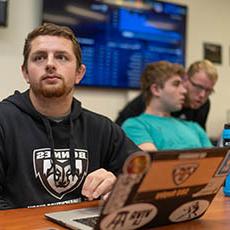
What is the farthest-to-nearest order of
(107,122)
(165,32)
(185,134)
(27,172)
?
(165,32) < (185,134) < (107,122) < (27,172)

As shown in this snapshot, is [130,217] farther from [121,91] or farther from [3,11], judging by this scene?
[121,91]

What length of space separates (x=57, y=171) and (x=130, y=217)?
25.1 inches

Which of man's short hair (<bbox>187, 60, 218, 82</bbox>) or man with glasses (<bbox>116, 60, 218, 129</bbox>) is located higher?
man's short hair (<bbox>187, 60, 218, 82</bbox>)

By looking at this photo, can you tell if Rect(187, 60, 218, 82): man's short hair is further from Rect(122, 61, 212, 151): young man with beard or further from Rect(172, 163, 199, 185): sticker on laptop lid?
Rect(172, 163, 199, 185): sticker on laptop lid

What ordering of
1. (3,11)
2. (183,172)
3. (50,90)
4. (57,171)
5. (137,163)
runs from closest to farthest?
(137,163) < (183,172) < (57,171) < (50,90) < (3,11)

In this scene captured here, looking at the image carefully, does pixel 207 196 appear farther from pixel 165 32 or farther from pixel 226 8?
pixel 226 8

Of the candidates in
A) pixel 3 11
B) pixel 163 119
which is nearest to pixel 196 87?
pixel 163 119

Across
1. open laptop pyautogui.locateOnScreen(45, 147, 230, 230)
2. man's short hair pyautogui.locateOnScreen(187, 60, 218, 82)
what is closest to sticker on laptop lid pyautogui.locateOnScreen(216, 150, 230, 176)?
open laptop pyautogui.locateOnScreen(45, 147, 230, 230)

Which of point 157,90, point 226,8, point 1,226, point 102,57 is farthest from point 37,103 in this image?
point 226,8

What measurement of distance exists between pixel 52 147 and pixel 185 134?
54.1 inches

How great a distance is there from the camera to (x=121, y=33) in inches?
132

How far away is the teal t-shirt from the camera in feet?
8.40

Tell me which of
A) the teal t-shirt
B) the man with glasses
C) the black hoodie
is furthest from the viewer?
the man with glasses

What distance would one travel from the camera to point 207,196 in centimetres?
103
